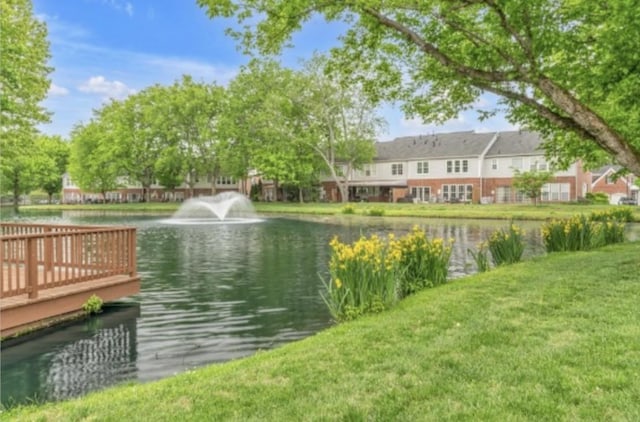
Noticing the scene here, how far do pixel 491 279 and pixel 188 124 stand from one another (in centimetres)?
5215

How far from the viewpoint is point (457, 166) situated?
180 feet

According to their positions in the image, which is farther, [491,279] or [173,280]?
[173,280]

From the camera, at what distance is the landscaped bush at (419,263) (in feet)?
30.0

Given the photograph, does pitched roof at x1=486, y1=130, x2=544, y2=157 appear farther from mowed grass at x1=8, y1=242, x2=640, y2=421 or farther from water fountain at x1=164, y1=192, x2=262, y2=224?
mowed grass at x1=8, y1=242, x2=640, y2=421

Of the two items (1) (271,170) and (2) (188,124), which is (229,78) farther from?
(1) (271,170)

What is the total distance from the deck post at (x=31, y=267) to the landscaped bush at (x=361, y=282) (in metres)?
4.63

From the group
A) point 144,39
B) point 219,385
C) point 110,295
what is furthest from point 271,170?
point 219,385

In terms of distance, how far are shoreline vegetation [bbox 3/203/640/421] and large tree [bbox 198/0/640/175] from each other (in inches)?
164

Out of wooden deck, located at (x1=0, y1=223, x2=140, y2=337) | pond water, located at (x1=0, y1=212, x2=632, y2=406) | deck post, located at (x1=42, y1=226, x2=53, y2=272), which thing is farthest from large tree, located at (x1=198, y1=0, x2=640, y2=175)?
deck post, located at (x1=42, y1=226, x2=53, y2=272)

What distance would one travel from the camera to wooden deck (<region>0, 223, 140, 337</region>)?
770 cm

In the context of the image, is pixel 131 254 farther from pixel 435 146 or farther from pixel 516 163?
→ pixel 435 146

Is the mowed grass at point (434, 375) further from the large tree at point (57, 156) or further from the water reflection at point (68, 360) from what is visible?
the large tree at point (57, 156)

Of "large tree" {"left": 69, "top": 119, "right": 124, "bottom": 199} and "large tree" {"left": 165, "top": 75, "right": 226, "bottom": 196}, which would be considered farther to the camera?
"large tree" {"left": 69, "top": 119, "right": 124, "bottom": 199}

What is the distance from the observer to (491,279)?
361 inches
